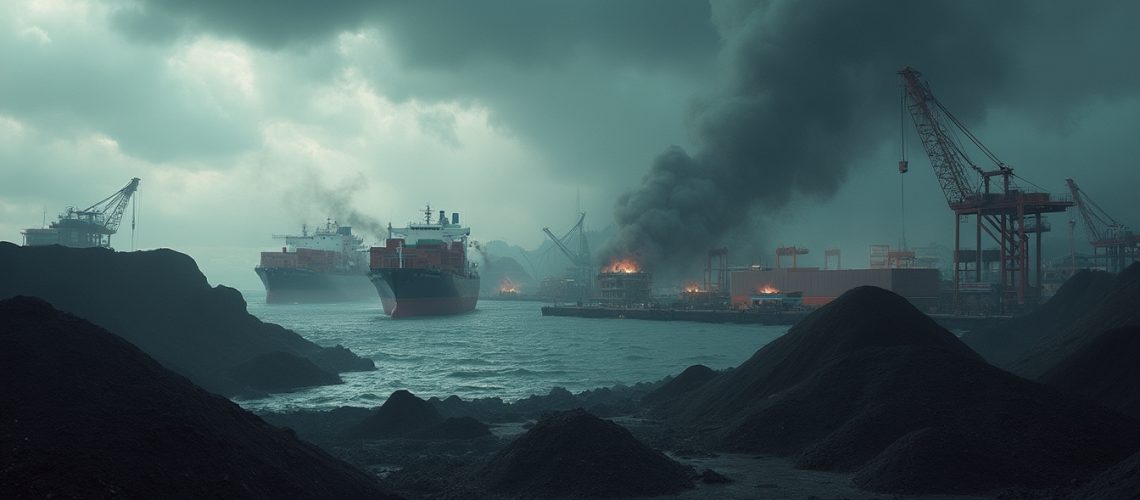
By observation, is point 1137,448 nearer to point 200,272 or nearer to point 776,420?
point 776,420

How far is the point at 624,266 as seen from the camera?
120938mm

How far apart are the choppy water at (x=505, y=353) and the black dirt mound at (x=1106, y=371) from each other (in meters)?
22.6

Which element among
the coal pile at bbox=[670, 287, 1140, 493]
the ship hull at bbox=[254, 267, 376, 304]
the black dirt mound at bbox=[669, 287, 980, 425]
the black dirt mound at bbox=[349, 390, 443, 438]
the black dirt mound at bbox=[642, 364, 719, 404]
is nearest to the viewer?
the coal pile at bbox=[670, 287, 1140, 493]

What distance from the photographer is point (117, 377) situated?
13148 mm

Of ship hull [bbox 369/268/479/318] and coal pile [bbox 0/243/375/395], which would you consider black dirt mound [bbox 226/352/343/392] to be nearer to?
coal pile [bbox 0/243/375/395]

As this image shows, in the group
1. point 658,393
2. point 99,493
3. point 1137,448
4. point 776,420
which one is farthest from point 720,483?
point 658,393

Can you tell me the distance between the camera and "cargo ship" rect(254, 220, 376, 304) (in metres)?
146

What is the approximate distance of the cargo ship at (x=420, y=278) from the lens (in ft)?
330

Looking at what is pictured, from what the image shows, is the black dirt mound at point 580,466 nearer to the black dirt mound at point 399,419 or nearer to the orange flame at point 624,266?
the black dirt mound at point 399,419

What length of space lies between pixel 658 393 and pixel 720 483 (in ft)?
50.1

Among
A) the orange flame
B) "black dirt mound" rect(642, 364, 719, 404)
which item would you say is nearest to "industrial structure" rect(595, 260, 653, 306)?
the orange flame

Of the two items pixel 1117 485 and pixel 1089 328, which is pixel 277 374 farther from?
pixel 1089 328

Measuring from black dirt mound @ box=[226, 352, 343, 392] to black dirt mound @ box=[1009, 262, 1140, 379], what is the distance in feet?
105

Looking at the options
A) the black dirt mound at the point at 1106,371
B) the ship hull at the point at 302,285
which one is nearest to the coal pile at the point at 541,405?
the black dirt mound at the point at 1106,371
